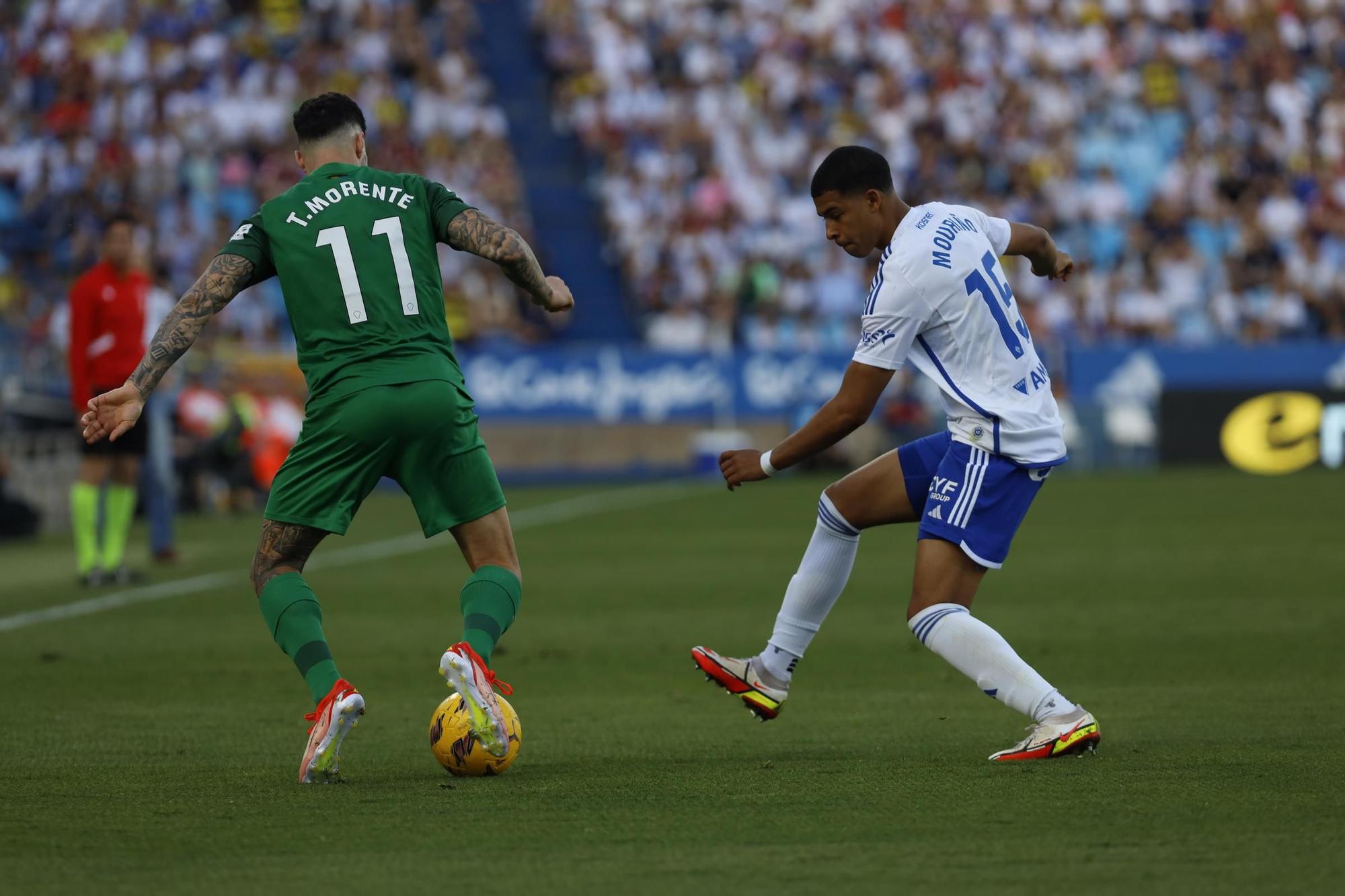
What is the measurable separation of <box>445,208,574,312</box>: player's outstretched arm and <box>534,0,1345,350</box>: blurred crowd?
68.7ft

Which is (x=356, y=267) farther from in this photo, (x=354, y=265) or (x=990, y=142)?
(x=990, y=142)

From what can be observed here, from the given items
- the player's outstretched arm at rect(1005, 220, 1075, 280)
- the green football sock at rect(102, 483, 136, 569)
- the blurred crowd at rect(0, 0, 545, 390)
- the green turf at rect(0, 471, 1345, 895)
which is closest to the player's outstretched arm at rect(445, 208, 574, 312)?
the green turf at rect(0, 471, 1345, 895)

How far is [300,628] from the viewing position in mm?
6062

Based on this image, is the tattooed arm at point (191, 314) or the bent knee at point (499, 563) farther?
the bent knee at point (499, 563)

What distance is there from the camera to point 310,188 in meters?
6.15

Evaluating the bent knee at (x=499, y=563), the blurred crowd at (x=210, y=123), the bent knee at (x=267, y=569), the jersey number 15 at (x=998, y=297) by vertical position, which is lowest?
the bent knee at (x=499, y=563)

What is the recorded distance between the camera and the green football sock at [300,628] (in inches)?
236

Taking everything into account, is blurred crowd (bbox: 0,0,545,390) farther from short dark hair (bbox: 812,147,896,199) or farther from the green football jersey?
short dark hair (bbox: 812,147,896,199)

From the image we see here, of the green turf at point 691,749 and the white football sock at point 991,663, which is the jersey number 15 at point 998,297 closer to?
the white football sock at point 991,663

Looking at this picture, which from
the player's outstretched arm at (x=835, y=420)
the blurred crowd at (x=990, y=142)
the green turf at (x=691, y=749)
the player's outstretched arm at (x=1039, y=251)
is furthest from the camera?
the blurred crowd at (x=990, y=142)

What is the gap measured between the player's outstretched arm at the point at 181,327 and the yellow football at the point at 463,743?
4.41 ft

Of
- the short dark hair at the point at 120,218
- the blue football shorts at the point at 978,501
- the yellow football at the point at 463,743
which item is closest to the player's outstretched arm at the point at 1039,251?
the blue football shorts at the point at 978,501

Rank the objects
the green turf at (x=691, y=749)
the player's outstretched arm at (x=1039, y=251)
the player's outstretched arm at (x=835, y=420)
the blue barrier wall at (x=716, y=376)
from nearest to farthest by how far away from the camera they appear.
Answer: the green turf at (x=691, y=749)
the player's outstretched arm at (x=835, y=420)
the player's outstretched arm at (x=1039, y=251)
the blue barrier wall at (x=716, y=376)

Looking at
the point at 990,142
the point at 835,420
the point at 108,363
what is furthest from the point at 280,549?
the point at 990,142
